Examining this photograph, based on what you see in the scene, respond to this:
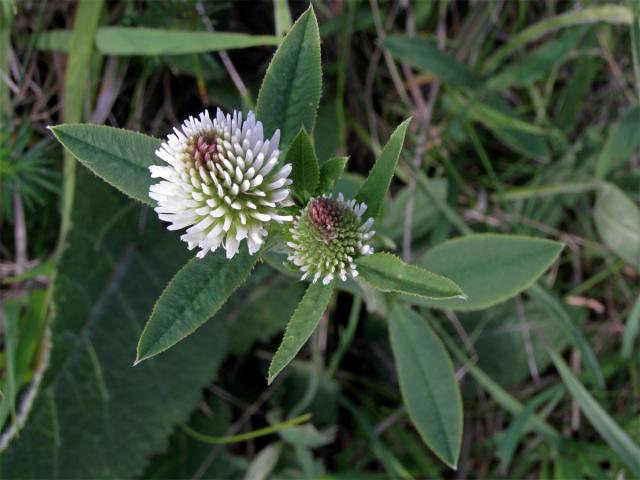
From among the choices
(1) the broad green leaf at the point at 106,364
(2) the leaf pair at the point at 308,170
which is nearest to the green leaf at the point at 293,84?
(2) the leaf pair at the point at 308,170

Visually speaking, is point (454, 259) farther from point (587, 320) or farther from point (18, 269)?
point (18, 269)

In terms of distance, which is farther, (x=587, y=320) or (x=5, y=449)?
(x=587, y=320)

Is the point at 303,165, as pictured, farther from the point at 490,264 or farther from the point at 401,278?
the point at 490,264

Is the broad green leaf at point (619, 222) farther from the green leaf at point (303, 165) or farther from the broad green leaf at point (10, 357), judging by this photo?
the broad green leaf at point (10, 357)

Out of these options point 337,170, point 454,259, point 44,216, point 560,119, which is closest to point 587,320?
point 560,119

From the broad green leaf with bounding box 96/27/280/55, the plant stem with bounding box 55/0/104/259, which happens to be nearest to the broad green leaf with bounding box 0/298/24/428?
the plant stem with bounding box 55/0/104/259

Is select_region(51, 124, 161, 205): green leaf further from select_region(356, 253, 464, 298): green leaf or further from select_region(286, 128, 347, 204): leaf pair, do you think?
select_region(356, 253, 464, 298): green leaf
